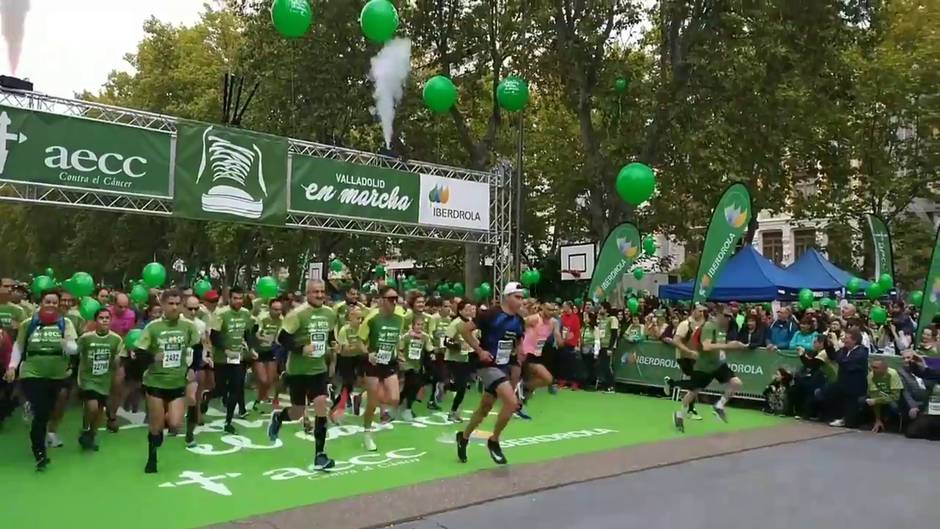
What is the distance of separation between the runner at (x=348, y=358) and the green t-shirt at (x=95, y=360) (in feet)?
8.16

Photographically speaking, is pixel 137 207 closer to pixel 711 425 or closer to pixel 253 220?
pixel 253 220

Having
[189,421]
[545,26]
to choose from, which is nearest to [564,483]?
[189,421]

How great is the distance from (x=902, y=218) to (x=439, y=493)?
31973mm

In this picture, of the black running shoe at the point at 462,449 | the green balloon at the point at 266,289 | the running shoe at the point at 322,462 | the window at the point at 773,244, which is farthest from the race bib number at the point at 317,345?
the window at the point at 773,244

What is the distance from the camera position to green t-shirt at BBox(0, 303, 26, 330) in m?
9.60

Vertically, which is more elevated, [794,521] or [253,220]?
[253,220]

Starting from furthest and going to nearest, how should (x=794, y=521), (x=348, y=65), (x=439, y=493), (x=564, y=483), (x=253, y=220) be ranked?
1. (x=348, y=65)
2. (x=253, y=220)
3. (x=564, y=483)
4. (x=439, y=493)
5. (x=794, y=521)

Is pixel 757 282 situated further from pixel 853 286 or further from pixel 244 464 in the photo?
pixel 244 464

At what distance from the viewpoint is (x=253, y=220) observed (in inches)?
543

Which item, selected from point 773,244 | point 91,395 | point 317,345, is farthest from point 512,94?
point 773,244

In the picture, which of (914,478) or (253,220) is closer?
(914,478)

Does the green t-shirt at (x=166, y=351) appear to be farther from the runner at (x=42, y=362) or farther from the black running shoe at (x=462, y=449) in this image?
the black running shoe at (x=462, y=449)

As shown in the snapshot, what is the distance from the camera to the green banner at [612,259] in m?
16.4

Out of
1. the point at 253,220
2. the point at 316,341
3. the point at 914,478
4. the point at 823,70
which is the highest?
the point at 823,70
